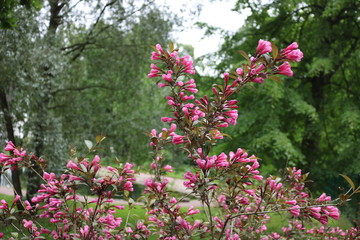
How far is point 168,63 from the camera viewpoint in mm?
2350

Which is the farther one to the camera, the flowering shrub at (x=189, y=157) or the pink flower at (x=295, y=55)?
the flowering shrub at (x=189, y=157)

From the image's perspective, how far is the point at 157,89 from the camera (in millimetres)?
12047

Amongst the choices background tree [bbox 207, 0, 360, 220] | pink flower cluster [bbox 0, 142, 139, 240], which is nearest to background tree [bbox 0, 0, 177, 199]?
background tree [bbox 207, 0, 360, 220]

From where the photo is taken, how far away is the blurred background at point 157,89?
7.74m

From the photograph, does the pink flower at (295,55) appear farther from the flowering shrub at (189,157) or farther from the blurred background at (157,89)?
the blurred background at (157,89)

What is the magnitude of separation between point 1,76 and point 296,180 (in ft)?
18.7

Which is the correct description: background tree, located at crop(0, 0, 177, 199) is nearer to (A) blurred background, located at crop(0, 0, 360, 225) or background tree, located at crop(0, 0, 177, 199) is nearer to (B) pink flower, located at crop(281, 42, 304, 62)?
(A) blurred background, located at crop(0, 0, 360, 225)

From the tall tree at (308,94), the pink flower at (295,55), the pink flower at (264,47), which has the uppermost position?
the tall tree at (308,94)

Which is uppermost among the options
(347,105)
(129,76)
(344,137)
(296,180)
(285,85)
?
Result: (129,76)

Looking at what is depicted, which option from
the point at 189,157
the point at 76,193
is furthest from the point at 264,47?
the point at 76,193

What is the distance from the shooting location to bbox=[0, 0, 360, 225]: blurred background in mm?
7738

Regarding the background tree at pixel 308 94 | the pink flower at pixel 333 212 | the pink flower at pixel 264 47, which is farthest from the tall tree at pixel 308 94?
the pink flower at pixel 264 47

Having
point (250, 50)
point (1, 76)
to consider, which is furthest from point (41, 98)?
point (250, 50)

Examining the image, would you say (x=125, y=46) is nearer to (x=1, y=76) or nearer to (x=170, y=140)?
(x=1, y=76)
